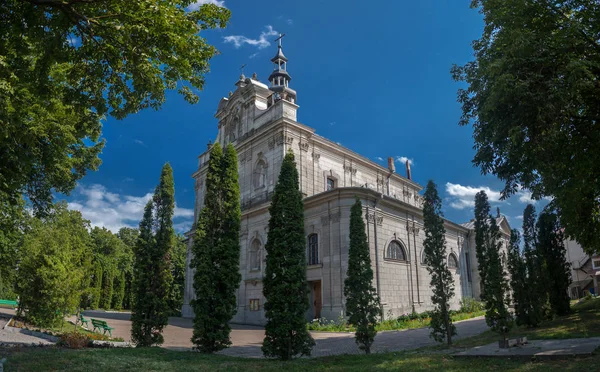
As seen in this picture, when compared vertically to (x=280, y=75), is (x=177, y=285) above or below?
below

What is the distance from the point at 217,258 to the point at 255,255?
18081 mm

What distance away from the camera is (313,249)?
2802cm

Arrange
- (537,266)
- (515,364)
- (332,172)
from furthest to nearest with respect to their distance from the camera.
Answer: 1. (332,172)
2. (537,266)
3. (515,364)

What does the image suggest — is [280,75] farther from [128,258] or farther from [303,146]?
[128,258]

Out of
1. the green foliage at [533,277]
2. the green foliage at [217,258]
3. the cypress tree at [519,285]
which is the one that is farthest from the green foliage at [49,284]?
the green foliage at [533,277]

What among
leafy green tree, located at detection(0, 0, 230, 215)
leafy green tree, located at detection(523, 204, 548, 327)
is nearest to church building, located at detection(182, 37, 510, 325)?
leafy green tree, located at detection(523, 204, 548, 327)

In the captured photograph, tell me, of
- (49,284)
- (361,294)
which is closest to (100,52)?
(361,294)

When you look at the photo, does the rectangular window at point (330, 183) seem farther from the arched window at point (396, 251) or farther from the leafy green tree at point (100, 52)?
the leafy green tree at point (100, 52)

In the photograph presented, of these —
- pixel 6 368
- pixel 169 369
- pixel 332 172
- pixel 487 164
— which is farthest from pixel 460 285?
pixel 6 368

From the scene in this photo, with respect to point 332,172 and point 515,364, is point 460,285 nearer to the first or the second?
point 332,172

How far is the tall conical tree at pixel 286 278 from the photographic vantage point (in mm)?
12391

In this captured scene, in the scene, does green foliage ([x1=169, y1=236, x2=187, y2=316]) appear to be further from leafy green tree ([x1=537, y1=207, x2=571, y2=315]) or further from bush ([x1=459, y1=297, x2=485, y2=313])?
leafy green tree ([x1=537, y1=207, x2=571, y2=315])

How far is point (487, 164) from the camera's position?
573 inches

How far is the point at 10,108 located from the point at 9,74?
1711 millimetres
